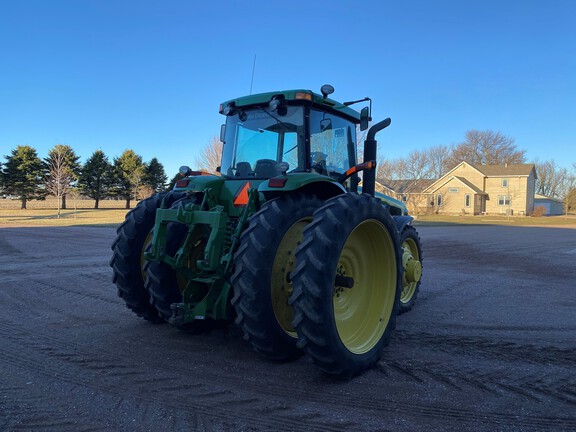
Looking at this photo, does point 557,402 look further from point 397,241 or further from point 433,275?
point 433,275

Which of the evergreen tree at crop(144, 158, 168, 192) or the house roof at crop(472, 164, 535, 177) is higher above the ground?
the house roof at crop(472, 164, 535, 177)

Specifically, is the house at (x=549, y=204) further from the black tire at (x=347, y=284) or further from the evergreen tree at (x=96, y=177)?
the black tire at (x=347, y=284)

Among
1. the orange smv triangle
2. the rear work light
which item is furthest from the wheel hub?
the rear work light

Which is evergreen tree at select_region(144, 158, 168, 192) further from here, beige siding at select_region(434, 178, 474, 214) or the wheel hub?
the wheel hub

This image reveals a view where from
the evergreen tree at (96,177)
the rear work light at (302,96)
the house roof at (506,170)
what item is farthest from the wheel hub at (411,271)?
the house roof at (506,170)

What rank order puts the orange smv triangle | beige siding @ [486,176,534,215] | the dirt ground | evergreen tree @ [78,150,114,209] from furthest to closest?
beige siding @ [486,176,534,215] → evergreen tree @ [78,150,114,209] → the orange smv triangle → the dirt ground

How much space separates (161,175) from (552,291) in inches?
2122

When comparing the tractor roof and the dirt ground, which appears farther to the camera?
the tractor roof

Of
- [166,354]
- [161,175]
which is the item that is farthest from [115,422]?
[161,175]

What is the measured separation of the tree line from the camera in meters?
47.4

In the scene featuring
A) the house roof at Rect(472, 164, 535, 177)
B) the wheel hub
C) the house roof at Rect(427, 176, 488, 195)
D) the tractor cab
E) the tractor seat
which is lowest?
the wheel hub

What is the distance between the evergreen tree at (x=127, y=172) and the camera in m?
54.4

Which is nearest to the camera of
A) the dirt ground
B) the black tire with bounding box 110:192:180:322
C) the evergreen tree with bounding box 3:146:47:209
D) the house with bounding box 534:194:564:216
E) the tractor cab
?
the dirt ground

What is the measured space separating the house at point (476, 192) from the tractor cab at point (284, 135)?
166ft
